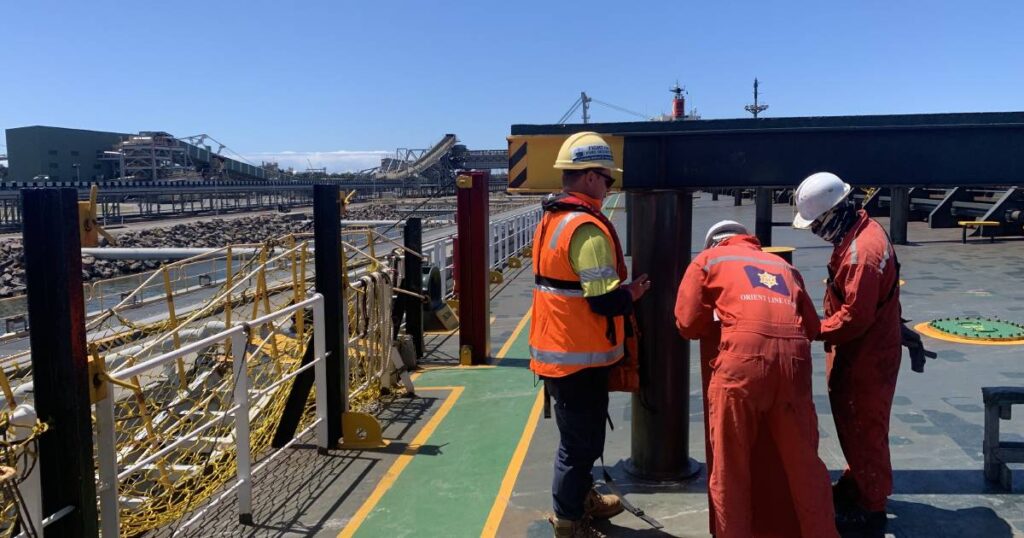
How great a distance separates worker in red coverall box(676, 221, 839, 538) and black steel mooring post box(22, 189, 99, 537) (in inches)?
97.0

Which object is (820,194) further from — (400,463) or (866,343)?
(400,463)

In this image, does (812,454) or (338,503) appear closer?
(812,454)

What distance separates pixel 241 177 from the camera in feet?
342

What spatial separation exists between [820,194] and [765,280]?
68cm

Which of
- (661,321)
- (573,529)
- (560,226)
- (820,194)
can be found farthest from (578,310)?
(820,194)

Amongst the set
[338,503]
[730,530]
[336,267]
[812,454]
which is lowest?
[338,503]

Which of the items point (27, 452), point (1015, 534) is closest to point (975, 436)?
point (1015, 534)

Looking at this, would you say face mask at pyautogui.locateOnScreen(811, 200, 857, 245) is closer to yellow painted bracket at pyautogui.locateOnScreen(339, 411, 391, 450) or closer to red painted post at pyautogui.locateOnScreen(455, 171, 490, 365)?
yellow painted bracket at pyautogui.locateOnScreen(339, 411, 391, 450)

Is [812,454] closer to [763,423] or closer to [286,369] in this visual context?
[763,423]

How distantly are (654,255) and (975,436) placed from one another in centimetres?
262

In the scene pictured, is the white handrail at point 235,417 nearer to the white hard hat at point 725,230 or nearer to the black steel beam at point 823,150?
the black steel beam at point 823,150

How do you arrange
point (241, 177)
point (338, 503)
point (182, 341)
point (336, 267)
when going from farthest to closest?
point (241, 177) → point (182, 341) → point (336, 267) → point (338, 503)

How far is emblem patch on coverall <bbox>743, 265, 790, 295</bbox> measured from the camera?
3121 mm

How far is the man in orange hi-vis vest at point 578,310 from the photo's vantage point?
3.38m
